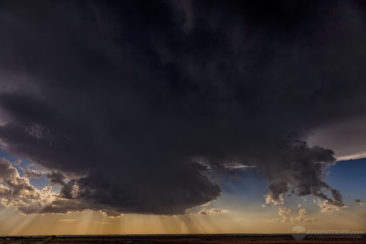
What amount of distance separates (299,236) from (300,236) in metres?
0.71

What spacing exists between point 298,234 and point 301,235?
644 centimetres

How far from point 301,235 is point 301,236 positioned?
2714 mm

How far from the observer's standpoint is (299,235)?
17612 cm

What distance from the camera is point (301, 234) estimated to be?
177750mm

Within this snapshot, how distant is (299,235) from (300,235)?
0.92m

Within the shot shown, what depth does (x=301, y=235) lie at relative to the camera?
175250 mm

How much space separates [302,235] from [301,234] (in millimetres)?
1758

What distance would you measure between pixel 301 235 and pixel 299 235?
57.9 inches

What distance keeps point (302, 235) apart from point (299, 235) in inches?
89.4

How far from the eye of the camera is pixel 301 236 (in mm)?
172875

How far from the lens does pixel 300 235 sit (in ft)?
575

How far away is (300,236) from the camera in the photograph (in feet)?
566

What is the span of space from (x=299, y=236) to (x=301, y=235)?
354 centimetres

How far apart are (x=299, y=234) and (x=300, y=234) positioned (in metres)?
1.40
